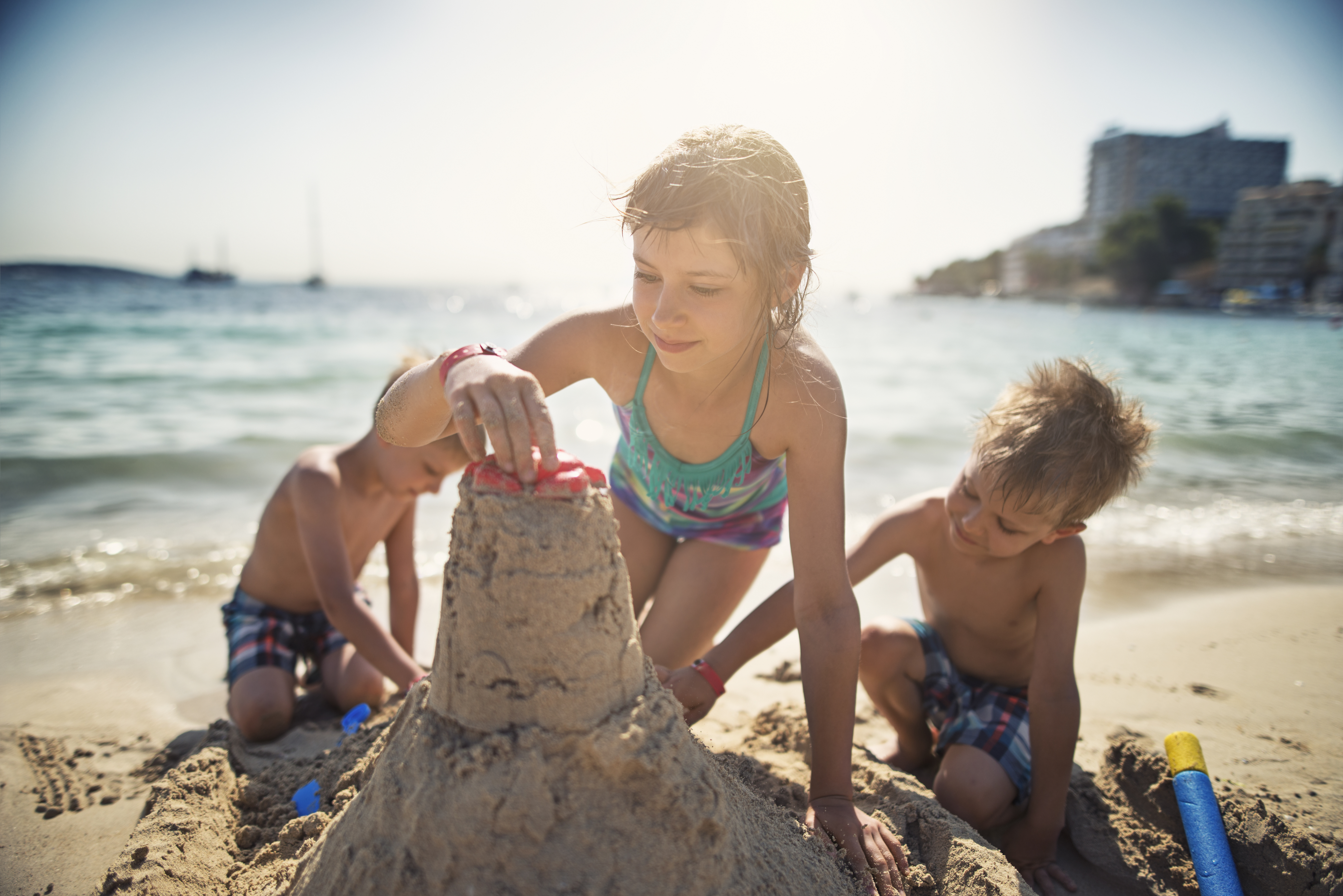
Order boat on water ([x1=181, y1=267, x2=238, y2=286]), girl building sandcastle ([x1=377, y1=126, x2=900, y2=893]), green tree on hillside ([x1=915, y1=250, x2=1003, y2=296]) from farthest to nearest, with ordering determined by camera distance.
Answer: green tree on hillside ([x1=915, y1=250, x2=1003, y2=296])
boat on water ([x1=181, y1=267, x2=238, y2=286])
girl building sandcastle ([x1=377, y1=126, x2=900, y2=893])

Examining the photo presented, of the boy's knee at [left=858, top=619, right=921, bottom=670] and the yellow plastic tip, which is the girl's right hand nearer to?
the boy's knee at [left=858, top=619, right=921, bottom=670]

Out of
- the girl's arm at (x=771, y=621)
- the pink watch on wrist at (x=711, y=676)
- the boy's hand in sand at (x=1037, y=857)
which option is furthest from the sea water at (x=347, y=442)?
the boy's hand in sand at (x=1037, y=857)

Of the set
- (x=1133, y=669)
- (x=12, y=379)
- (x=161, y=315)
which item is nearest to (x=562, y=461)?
(x=1133, y=669)

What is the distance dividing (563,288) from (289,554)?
93.5m

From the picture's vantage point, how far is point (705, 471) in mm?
2293

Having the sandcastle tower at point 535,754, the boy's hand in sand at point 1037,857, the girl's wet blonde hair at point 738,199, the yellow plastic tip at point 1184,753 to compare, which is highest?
the girl's wet blonde hair at point 738,199

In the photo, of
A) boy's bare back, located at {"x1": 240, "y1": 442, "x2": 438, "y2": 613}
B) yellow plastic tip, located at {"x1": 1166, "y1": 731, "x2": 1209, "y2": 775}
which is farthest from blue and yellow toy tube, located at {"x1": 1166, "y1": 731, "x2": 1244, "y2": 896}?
boy's bare back, located at {"x1": 240, "y1": 442, "x2": 438, "y2": 613}

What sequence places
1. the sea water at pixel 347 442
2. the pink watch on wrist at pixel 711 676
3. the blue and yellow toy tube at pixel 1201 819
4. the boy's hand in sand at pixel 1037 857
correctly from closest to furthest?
1. the blue and yellow toy tube at pixel 1201 819
2. the boy's hand in sand at pixel 1037 857
3. the pink watch on wrist at pixel 711 676
4. the sea water at pixel 347 442

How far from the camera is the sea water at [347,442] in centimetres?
414

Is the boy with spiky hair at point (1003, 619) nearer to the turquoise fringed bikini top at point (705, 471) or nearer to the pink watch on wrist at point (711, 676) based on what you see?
the pink watch on wrist at point (711, 676)

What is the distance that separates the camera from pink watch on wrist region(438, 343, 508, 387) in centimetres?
145

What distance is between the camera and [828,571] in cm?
188

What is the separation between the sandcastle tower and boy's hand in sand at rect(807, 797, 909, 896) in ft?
1.55

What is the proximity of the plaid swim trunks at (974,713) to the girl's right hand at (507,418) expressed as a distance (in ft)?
5.90
